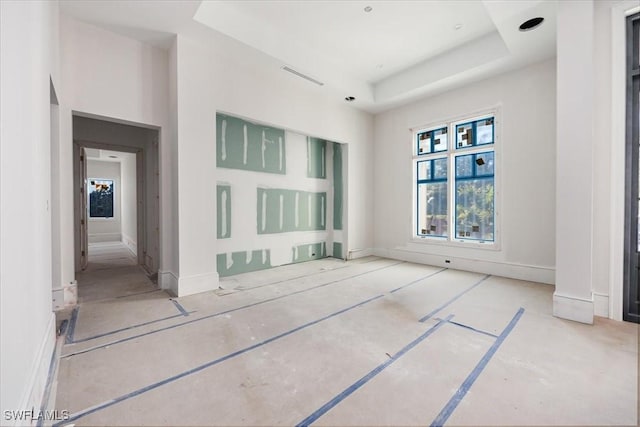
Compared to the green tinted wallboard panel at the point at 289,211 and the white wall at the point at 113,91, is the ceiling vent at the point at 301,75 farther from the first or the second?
the green tinted wallboard panel at the point at 289,211

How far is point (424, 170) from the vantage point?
6.00m

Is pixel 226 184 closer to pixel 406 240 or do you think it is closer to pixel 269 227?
pixel 269 227

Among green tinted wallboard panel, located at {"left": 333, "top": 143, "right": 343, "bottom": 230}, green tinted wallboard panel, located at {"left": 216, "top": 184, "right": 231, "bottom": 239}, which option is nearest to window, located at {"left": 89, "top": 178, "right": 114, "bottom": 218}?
green tinted wallboard panel, located at {"left": 216, "top": 184, "right": 231, "bottom": 239}

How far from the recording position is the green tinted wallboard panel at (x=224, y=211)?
4.59 metres

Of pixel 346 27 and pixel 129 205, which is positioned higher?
pixel 346 27

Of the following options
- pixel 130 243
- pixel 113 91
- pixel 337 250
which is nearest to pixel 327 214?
pixel 337 250

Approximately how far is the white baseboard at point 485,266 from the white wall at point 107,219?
9857 mm

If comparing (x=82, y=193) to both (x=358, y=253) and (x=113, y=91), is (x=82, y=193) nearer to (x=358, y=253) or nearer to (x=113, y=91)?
(x=113, y=91)

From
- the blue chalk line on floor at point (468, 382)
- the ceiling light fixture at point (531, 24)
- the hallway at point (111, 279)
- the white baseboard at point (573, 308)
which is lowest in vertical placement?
the blue chalk line on floor at point (468, 382)

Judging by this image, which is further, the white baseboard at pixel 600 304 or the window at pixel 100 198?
the window at pixel 100 198

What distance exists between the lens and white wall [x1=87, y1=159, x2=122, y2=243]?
9.67m

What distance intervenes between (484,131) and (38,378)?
638 centimetres

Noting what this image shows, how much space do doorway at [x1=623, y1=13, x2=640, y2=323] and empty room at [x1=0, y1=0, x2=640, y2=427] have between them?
1.1 inches

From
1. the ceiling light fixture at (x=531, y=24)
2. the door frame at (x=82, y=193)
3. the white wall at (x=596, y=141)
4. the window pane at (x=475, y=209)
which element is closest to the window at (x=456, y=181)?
the window pane at (x=475, y=209)
